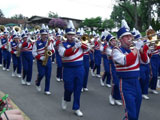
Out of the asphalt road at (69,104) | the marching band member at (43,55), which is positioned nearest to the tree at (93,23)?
the asphalt road at (69,104)

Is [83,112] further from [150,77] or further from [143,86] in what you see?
[150,77]

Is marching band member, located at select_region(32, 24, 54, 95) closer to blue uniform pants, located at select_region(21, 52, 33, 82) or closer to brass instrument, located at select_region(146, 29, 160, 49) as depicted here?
blue uniform pants, located at select_region(21, 52, 33, 82)

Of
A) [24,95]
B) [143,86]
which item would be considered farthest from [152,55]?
[24,95]

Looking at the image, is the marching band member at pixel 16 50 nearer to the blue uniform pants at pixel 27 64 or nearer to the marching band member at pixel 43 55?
the blue uniform pants at pixel 27 64

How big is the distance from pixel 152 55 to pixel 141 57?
3.47 meters

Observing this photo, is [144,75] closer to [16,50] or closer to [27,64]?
[27,64]

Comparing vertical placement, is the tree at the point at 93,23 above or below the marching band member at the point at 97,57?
above

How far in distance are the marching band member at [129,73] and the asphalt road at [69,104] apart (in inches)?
61.1

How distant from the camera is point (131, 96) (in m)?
4.36

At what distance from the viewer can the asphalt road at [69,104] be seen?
5.93m

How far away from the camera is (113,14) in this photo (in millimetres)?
77688

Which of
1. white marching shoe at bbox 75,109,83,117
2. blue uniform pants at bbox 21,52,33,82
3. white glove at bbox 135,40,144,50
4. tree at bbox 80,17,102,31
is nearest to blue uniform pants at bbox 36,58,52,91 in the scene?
blue uniform pants at bbox 21,52,33,82

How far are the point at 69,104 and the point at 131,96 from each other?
288 cm

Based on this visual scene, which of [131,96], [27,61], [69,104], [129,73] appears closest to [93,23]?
[27,61]
